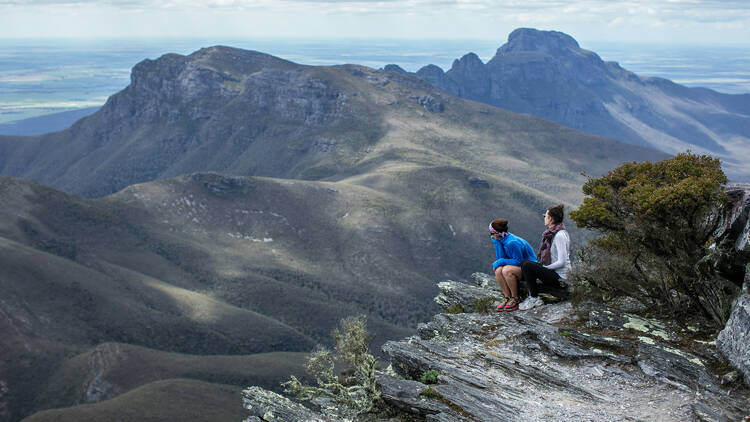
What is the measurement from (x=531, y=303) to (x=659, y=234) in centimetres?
503

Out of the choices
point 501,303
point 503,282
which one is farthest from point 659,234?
point 501,303

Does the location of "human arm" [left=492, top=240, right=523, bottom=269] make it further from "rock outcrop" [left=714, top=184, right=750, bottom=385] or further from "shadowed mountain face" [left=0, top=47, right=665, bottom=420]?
"shadowed mountain face" [left=0, top=47, right=665, bottom=420]

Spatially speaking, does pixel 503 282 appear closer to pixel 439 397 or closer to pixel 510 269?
pixel 510 269

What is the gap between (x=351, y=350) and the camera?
16.6 metres

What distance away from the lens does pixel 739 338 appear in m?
14.1

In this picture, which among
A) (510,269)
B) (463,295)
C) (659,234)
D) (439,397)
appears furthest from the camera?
(463,295)

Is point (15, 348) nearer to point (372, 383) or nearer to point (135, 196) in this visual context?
point (135, 196)

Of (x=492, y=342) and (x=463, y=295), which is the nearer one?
(x=492, y=342)

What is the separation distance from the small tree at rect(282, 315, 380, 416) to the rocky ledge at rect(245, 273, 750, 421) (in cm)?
42

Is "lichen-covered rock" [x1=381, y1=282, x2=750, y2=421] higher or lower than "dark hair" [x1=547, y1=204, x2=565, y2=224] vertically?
lower

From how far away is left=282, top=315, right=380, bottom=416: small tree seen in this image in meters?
14.6

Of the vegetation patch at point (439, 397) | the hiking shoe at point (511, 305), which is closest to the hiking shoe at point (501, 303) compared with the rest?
the hiking shoe at point (511, 305)

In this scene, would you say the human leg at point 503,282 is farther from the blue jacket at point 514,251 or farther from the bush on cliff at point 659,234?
the bush on cliff at point 659,234

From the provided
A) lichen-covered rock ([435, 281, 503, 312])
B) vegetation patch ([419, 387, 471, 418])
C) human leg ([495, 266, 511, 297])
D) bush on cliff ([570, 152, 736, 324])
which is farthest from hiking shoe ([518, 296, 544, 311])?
vegetation patch ([419, 387, 471, 418])
